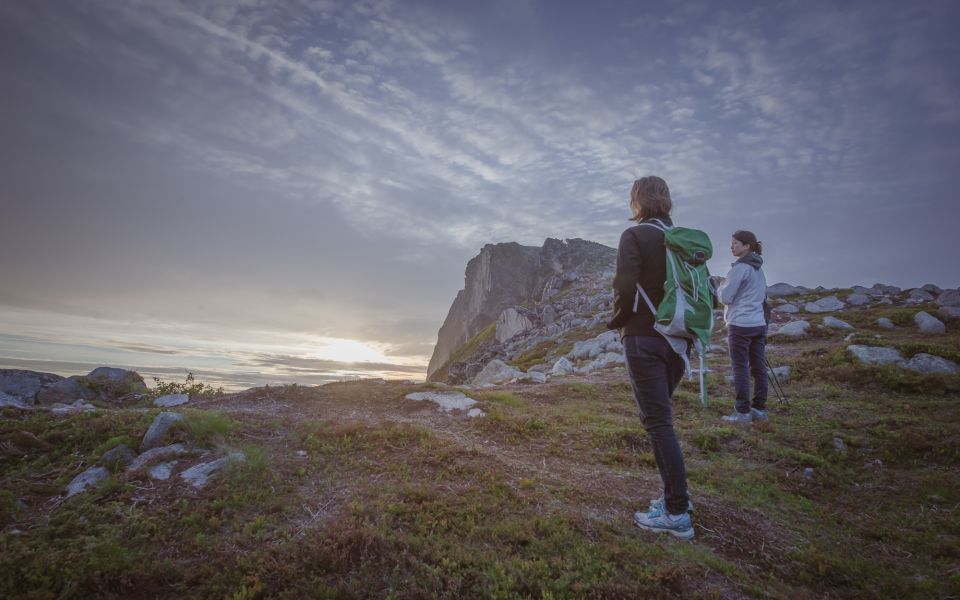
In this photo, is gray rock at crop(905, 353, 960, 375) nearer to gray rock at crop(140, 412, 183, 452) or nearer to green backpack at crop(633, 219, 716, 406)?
green backpack at crop(633, 219, 716, 406)

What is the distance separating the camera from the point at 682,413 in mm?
11117

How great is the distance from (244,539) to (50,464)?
3.93 metres

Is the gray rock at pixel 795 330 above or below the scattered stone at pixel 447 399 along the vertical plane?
above

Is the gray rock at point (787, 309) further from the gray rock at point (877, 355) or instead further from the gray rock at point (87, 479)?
the gray rock at point (87, 479)

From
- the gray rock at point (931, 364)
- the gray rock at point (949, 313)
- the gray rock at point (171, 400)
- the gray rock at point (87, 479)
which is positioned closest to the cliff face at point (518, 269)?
the gray rock at point (949, 313)

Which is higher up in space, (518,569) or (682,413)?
(682,413)

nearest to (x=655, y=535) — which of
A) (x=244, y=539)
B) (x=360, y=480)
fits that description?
(x=360, y=480)

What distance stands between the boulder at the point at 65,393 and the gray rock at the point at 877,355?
73.6 ft

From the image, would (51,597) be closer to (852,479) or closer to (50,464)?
(50,464)

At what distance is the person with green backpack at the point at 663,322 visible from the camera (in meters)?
4.89

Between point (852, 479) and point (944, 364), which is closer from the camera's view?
point (852, 479)

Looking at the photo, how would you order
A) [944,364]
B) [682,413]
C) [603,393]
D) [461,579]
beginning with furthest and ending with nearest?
[603,393] → [944,364] → [682,413] → [461,579]

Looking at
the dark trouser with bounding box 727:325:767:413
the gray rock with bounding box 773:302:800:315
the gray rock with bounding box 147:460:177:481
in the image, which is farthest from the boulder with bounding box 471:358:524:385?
the gray rock with bounding box 773:302:800:315

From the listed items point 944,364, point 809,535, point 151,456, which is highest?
point 944,364
